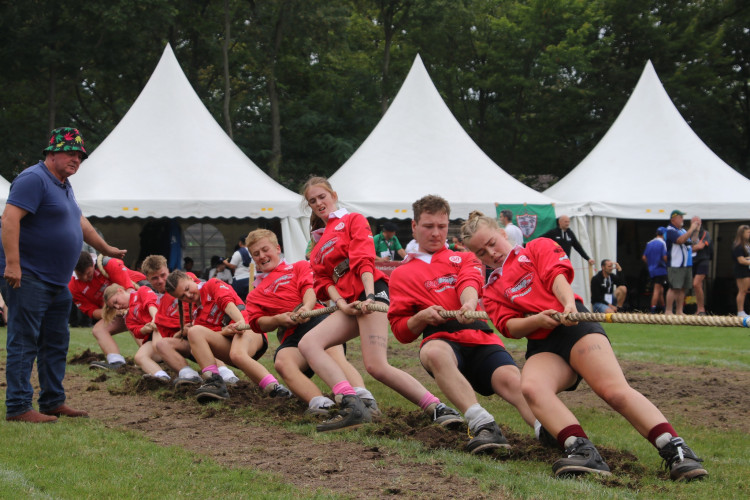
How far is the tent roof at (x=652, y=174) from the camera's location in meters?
17.4

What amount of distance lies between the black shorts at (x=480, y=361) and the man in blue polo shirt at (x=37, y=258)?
2.74m

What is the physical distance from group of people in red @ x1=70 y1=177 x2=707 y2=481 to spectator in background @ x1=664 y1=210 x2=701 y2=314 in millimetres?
10230

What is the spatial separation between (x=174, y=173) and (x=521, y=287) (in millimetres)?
13518

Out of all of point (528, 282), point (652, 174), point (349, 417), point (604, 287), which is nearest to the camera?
point (528, 282)

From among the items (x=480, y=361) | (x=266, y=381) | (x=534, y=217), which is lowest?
(x=266, y=381)

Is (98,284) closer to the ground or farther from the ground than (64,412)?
farther from the ground

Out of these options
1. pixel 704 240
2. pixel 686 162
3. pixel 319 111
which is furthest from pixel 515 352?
pixel 319 111

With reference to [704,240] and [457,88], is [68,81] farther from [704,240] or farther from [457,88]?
[704,240]

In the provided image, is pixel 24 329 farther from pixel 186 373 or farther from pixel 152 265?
pixel 152 265

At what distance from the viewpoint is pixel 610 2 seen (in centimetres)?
3388

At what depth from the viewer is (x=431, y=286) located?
551cm

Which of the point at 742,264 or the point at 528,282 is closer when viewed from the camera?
the point at 528,282

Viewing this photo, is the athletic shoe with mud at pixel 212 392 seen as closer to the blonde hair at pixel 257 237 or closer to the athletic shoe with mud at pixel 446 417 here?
the blonde hair at pixel 257 237

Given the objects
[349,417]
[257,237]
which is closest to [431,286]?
[349,417]
